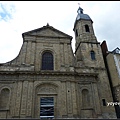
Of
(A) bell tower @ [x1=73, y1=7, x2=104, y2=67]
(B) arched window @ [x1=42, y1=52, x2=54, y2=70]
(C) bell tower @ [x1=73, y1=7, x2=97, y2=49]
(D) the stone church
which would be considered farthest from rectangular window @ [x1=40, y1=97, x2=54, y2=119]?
(C) bell tower @ [x1=73, y1=7, x2=97, y2=49]

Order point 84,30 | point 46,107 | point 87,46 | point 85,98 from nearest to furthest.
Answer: point 46,107 → point 85,98 → point 87,46 → point 84,30

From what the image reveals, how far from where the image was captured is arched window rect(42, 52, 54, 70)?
1583 cm

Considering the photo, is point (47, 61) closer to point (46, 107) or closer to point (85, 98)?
point (46, 107)

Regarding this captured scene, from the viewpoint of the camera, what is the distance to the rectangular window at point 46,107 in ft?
42.7

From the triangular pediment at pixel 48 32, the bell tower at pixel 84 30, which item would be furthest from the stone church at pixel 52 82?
the bell tower at pixel 84 30

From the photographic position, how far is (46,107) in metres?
13.4

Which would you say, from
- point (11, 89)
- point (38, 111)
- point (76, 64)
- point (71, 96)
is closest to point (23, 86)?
point (11, 89)

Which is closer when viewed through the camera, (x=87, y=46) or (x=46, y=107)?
(x=46, y=107)

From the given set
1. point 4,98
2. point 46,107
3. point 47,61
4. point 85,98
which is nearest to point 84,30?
point 47,61

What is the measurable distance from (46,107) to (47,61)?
5610 mm

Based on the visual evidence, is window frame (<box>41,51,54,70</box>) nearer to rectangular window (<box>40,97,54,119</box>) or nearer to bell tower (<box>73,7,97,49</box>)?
rectangular window (<box>40,97,54,119</box>)

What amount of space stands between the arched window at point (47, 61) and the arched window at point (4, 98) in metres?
4.86

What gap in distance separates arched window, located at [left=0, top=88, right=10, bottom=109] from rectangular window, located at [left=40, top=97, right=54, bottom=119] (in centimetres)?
352

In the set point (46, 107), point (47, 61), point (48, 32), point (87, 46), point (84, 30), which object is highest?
point (84, 30)
